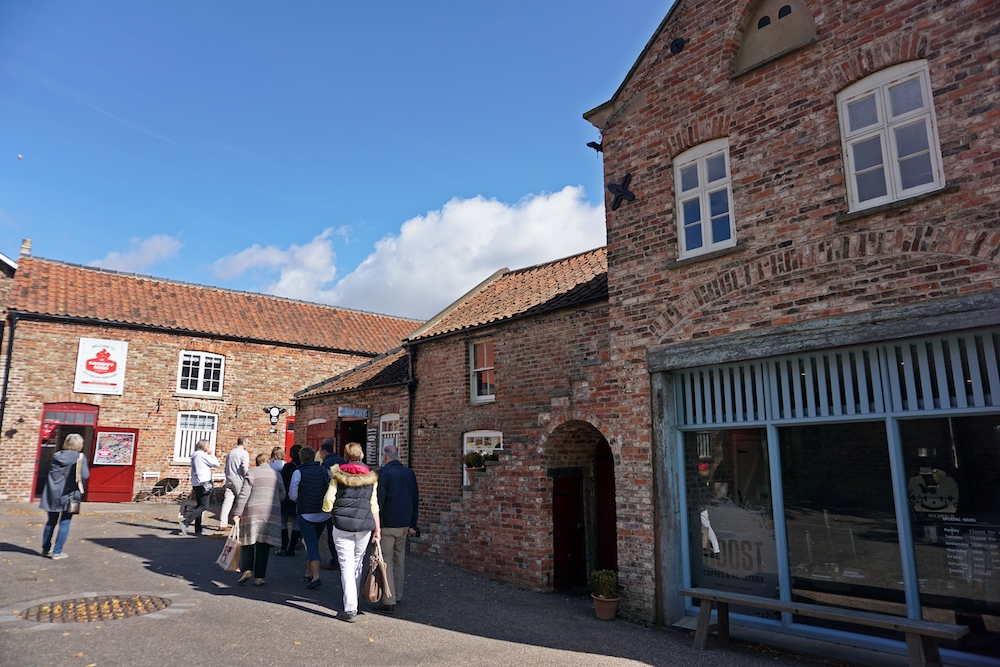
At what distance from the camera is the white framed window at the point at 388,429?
51.2 feet

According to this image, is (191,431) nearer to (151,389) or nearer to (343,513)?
(151,389)

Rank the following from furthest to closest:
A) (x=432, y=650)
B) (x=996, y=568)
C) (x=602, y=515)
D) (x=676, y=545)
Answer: (x=602, y=515) < (x=676, y=545) < (x=432, y=650) < (x=996, y=568)

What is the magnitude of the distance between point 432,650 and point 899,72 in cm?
768

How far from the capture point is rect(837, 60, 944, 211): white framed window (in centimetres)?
641

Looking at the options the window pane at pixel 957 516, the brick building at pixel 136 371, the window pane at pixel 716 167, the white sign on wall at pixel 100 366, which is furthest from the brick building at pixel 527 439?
the white sign on wall at pixel 100 366

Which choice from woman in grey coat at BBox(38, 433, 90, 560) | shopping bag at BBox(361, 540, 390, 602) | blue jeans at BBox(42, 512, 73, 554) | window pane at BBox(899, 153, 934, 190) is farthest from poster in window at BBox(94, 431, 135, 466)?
window pane at BBox(899, 153, 934, 190)

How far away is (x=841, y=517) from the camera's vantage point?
698 centimetres

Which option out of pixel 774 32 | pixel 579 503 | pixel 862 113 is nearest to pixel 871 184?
pixel 862 113

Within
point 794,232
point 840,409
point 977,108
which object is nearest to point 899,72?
point 977,108

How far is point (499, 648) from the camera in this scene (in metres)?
6.71

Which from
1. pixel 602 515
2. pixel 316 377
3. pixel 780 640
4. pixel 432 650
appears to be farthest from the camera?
pixel 316 377

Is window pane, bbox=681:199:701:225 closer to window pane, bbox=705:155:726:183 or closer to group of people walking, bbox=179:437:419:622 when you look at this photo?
window pane, bbox=705:155:726:183

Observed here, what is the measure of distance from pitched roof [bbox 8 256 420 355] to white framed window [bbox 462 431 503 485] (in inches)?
539

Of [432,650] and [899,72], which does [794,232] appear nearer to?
[899,72]
